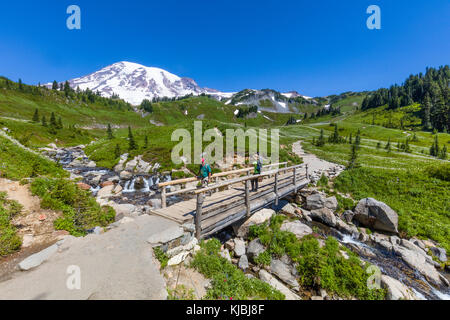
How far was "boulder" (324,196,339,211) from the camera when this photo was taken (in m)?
15.0

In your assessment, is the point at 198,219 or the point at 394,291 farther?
the point at 198,219

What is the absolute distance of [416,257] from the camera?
9.74m

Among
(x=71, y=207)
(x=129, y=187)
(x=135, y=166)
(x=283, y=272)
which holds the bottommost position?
(x=283, y=272)

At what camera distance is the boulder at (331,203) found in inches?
590

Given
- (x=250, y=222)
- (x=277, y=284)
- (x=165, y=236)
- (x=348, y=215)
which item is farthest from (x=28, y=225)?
(x=348, y=215)

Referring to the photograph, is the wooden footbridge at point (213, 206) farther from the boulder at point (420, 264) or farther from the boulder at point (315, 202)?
the boulder at point (420, 264)

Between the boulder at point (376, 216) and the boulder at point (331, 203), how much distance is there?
5.09ft

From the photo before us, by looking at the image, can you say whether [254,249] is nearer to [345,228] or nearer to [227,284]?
[227,284]

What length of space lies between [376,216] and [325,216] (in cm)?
329

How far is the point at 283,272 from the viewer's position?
26.5 ft

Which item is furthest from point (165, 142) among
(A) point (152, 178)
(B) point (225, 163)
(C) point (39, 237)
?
(C) point (39, 237)

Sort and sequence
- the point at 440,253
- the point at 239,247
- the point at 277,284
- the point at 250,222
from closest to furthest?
the point at 277,284, the point at 239,247, the point at 440,253, the point at 250,222

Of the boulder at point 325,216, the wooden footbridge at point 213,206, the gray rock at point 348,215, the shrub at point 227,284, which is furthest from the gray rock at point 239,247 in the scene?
the gray rock at point 348,215

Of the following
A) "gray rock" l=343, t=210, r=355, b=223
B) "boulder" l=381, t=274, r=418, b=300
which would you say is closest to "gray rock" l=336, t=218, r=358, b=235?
"gray rock" l=343, t=210, r=355, b=223
